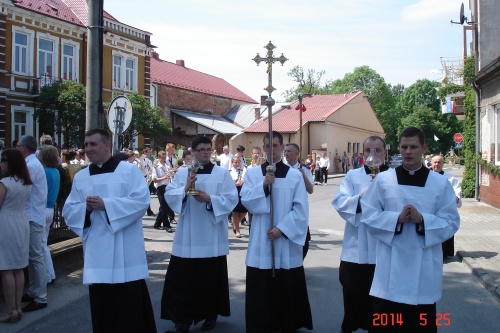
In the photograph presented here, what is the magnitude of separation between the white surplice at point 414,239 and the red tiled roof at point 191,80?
3869cm

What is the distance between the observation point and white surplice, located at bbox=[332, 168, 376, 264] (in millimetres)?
5469

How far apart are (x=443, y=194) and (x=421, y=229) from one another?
341mm

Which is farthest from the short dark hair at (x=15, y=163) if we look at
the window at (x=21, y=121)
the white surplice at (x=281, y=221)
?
the window at (x=21, y=121)

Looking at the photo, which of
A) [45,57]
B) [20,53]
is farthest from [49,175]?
[45,57]

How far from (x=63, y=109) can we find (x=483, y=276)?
68.0 ft

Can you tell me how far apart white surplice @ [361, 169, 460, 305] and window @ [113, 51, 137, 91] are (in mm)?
28518

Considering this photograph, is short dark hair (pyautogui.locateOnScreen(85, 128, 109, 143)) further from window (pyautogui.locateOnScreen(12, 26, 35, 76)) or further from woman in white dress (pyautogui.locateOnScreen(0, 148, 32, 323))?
window (pyautogui.locateOnScreen(12, 26, 35, 76))

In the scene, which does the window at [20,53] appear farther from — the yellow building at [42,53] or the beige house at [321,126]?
the beige house at [321,126]

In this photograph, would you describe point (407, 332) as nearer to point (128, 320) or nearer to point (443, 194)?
point (443, 194)

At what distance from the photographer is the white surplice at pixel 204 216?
5754 millimetres

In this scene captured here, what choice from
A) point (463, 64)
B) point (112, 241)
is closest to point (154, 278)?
point (112, 241)

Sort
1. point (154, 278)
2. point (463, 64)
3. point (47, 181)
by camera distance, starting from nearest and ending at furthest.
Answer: point (47, 181) < point (154, 278) < point (463, 64)

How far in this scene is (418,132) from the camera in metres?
4.31

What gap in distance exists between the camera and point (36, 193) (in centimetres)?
639
